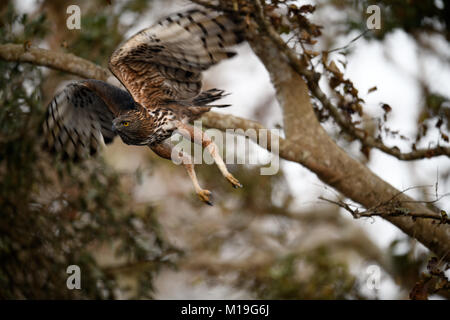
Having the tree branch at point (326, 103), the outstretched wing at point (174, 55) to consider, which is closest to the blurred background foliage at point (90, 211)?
the outstretched wing at point (174, 55)

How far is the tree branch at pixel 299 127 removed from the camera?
3.73 m

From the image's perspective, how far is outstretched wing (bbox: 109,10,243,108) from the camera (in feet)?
9.41

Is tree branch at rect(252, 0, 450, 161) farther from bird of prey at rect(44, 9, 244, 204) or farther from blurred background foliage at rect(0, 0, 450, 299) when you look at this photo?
blurred background foliage at rect(0, 0, 450, 299)

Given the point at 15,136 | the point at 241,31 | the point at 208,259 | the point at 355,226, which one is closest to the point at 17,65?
the point at 15,136

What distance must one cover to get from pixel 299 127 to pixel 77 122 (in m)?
1.59

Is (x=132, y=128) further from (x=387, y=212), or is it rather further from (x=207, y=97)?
(x=387, y=212)

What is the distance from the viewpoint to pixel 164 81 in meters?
3.01

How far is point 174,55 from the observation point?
293 cm

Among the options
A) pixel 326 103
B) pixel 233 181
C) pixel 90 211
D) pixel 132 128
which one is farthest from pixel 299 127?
pixel 90 211

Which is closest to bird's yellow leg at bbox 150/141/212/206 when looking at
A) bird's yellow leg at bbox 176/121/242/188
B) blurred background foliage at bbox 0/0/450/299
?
bird's yellow leg at bbox 176/121/242/188

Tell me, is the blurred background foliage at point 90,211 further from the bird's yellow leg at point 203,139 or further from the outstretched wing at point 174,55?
the bird's yellow leg at point 203,139

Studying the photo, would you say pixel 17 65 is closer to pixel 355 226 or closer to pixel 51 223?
pixel 51 223

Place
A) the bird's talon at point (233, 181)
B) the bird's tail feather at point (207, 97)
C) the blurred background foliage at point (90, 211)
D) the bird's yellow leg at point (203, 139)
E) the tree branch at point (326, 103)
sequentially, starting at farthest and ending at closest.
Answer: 1. the blurred background foliage at point (90, 211)
2. the tree branch at point (326, 103)
3. the bird's tail feather at point (207, 97)
4. the bird's yellow leg at point (203, 139)
5. the bird's talon at point (233, 181)
